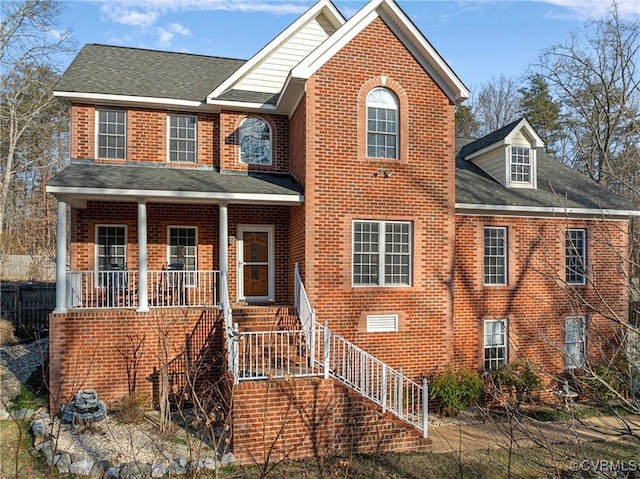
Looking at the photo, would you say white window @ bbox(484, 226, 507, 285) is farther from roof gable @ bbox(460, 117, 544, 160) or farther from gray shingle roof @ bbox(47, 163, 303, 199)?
gray shingle roof @ bbox(47, 163, 303, 199)

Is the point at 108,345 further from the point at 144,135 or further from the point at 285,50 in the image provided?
the point at 285,50

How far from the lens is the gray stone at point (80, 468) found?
682 centimetres

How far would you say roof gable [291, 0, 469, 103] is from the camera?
33.6 ft

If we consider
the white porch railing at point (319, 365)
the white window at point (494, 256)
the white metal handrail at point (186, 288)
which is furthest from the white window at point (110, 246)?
the white window at point (494, 256)

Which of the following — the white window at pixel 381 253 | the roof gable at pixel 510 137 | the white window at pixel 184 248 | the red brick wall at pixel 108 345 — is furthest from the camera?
the roof gable at pixel 510 137

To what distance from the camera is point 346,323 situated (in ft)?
33.6

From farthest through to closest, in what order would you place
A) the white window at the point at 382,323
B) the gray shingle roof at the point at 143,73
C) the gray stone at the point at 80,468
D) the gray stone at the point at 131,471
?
the gray shingle roof at the point at 143,73
the white window at the point at 382,323
the gray stone at the point at 80,468
the gray stone at the point at 131,471

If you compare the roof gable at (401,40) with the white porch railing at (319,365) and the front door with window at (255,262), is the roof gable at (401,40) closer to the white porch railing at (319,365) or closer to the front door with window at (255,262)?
the front door with window at (255,262)

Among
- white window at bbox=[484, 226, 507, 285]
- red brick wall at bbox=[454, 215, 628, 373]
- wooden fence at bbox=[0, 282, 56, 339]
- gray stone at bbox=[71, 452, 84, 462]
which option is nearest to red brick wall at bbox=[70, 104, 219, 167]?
red brick wall at bbox=[454, 215, 628, 373]

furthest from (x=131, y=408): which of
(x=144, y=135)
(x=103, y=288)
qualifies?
(x=144, y=135)

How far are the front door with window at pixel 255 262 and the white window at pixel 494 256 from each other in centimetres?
596

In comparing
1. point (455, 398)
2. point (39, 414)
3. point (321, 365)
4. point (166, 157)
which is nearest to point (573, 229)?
point (455, 398)

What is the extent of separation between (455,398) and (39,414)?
29.1 feet

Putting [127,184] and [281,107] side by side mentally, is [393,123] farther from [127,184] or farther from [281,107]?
[127,184]
